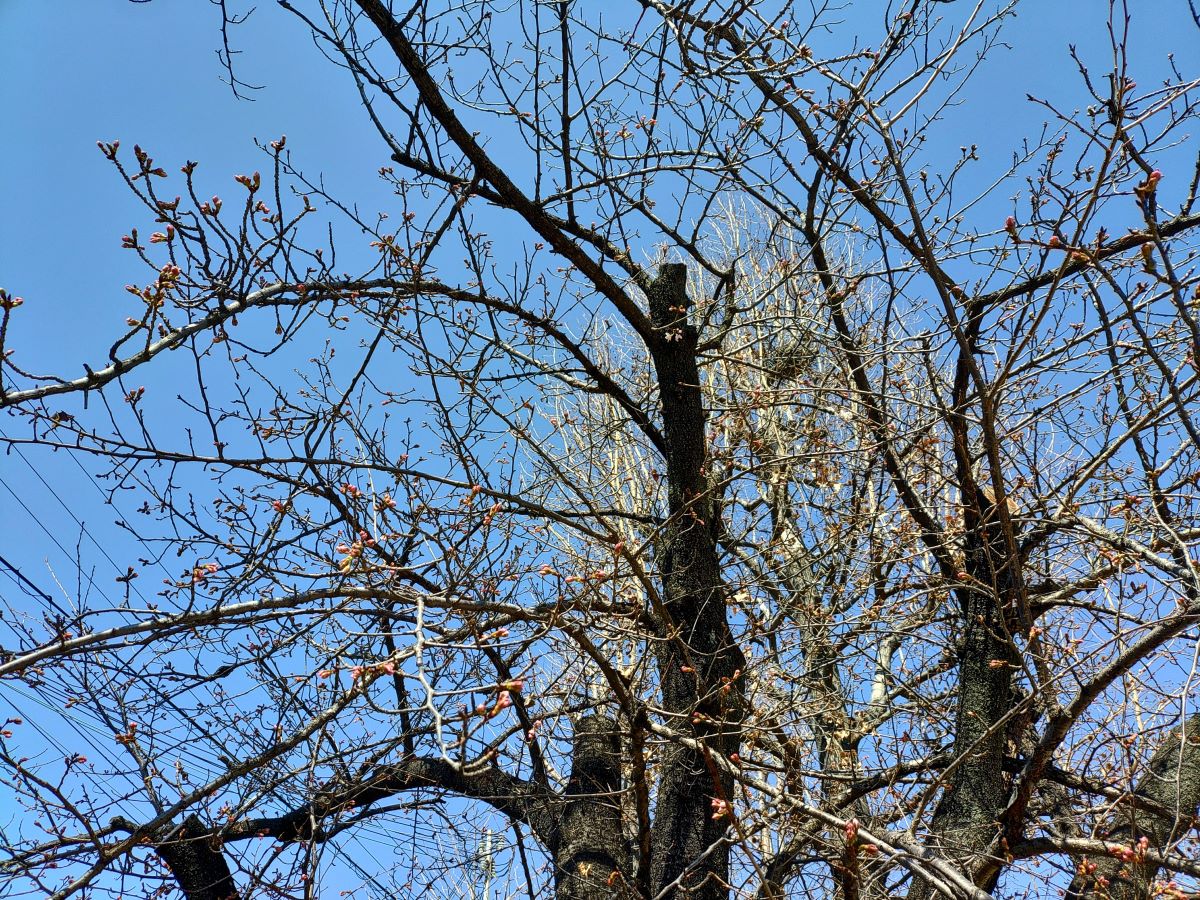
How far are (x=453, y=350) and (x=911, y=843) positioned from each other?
3.13m

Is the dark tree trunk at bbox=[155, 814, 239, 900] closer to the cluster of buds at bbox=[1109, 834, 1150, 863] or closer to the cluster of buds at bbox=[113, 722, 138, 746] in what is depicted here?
the cluster of buds at bbox=[113, 722, 138, 746]

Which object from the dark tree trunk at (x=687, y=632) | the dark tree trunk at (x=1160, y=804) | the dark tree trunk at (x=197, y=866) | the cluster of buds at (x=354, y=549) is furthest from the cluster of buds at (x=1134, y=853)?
the dark tree trunk at (x=197, y=866)

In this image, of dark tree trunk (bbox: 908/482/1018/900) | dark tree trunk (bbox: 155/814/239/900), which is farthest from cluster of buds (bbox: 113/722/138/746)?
dark tree trunk (bbox: 908/482/1018/900)

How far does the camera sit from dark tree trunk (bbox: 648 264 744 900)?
15.0ft

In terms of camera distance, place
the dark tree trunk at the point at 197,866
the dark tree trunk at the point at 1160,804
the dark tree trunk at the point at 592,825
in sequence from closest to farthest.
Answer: the dark tree trunk at the point at 1160,804 < the dark tree trunk at the point at 592,825 < the dark tree trunk at the point at 197,866

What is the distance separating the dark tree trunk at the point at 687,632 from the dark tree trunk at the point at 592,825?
1.00 feet

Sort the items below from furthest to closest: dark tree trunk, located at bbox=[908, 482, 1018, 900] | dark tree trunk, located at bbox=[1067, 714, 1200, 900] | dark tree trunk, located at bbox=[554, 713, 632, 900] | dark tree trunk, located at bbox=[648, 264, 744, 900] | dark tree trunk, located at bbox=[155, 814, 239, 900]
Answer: dark tree trunk, located at bbox=[155, 814, 239, 900]
dark tree trunk, located at bbox=[554, 713, 632, 900]
dark tree trunk, located at bbox=[648, 264, 744, 900]
dark tree trunk, located at bbox=[908, 482, 1018, 900]
dark tree trunk, located at bbox=[1067, 714, 1200, 900]

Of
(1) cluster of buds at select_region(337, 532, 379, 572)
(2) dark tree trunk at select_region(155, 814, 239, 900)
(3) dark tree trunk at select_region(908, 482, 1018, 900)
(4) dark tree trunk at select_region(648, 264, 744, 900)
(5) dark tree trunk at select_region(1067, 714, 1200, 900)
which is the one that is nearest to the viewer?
(1) cluster of buds at select_region(337, 532, 379, 572)

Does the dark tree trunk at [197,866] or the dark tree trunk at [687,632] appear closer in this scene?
the dark tree trunk at [687,632]

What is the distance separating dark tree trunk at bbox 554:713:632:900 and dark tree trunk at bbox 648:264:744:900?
30 cm

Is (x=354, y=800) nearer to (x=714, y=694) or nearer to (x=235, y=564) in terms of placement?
(x=235, y=564)

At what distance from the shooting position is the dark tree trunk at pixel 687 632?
15.0 feet

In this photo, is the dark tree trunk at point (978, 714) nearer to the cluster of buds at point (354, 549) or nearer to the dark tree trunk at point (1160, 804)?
the dark tree trunk at point (1160, 804)

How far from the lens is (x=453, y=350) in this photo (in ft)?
16.1
